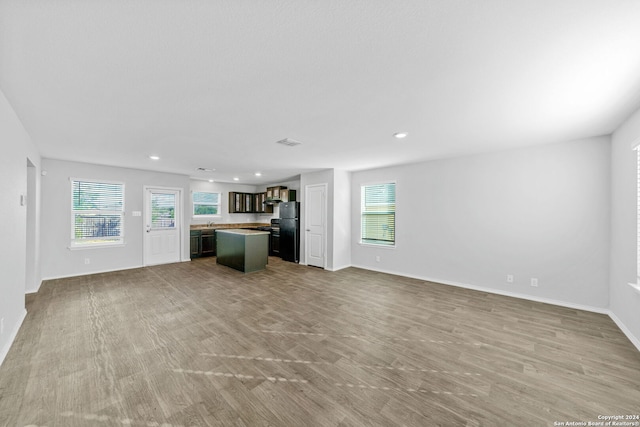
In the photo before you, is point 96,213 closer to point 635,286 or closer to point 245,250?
point 245,250

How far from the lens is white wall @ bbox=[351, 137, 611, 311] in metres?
3.42

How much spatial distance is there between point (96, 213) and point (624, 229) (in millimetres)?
9017

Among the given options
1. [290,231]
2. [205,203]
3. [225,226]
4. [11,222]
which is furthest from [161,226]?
[11,222]

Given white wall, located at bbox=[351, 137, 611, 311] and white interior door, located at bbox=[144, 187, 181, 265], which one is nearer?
white wall, located at bbox=[351, 137, 611, 311]

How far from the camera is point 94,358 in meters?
2.26

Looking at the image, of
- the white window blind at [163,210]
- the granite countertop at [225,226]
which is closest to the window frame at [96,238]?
the white window blind at [163,210]

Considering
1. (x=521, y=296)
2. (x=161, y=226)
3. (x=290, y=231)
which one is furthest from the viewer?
(x=290, y=231)

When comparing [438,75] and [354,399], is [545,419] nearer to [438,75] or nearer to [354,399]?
[354,399]

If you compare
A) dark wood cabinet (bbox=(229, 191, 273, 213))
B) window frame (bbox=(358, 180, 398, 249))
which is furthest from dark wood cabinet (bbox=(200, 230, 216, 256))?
window frame (bbox=(358, 180, 398, 249))

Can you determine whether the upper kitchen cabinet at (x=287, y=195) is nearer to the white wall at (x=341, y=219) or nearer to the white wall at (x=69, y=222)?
the white wall at (x=341, y=219)

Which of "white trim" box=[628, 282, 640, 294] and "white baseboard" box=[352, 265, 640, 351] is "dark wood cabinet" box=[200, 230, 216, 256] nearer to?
"white baseboard" box=[352, 265, 640, 351]

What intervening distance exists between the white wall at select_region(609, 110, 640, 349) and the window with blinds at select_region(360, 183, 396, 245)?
321 cm

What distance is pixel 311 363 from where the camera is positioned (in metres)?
2.23

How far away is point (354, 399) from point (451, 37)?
2547mm
